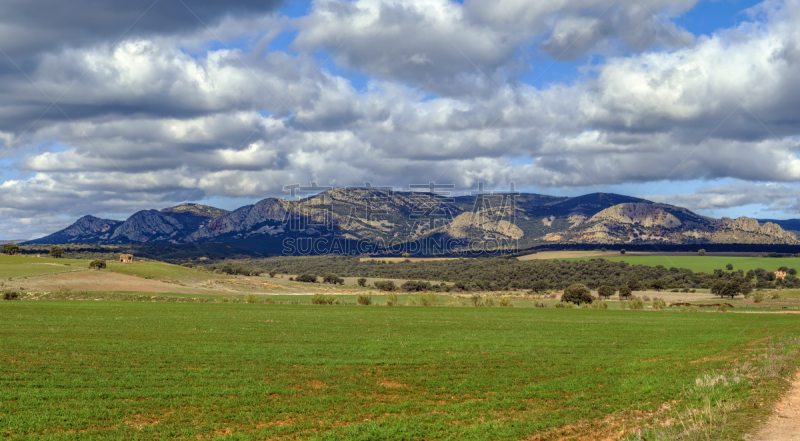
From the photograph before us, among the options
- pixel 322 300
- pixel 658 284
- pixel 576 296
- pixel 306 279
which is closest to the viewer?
pixel 322 300

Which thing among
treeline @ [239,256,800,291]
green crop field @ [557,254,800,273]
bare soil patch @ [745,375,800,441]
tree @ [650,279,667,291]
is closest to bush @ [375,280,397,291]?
treeline @ [239,256,800,291]

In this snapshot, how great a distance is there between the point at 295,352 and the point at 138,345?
826 cm

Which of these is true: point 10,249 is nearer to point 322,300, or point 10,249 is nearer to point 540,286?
point 322,300

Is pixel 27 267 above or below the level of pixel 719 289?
above

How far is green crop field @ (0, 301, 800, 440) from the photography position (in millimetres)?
13828

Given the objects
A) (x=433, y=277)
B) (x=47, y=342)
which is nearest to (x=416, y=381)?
(x=47, y=342)

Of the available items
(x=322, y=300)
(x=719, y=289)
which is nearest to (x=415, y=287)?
(x=322, y=300)

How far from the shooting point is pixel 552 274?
131125 millimetres

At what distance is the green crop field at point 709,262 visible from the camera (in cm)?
13675

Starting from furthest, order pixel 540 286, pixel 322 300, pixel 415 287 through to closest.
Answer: pixel 540 286 < pixel 415 287 < pixel 322 300

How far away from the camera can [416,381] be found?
A: 20.0 m

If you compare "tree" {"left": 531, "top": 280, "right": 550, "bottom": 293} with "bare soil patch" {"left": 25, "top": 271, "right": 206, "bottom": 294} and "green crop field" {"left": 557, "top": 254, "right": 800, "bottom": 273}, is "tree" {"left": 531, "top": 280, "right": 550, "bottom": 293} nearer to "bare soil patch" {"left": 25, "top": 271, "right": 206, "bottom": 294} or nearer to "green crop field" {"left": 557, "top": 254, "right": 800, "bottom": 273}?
"green crop field" {"left": 557, "top": 254, "right": 800, "bottom": 273}

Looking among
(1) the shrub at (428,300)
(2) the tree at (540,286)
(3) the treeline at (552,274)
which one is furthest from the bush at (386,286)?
(1) the shrub at (428,300)

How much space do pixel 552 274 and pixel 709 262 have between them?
49.7 meters
